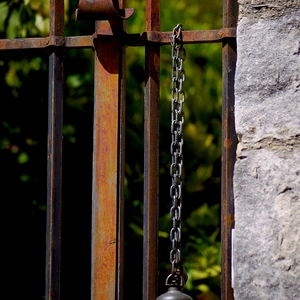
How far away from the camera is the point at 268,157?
1.30 metres

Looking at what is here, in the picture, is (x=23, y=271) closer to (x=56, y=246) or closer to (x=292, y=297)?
(x=56, y=246)

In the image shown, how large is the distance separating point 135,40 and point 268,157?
467 mm

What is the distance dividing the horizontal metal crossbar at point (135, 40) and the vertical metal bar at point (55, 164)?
25 millimetres

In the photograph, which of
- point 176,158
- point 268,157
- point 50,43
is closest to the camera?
point 268,157

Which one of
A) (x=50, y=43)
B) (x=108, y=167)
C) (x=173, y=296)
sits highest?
(x=50, y=43)

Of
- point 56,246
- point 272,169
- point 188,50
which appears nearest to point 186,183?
point 188,50

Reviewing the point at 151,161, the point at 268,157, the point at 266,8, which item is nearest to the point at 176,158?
the point at 151,161

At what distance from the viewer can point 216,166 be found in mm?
2967

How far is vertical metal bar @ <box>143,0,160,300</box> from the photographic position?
1529 millimetres

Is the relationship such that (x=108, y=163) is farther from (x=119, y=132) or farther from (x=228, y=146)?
(x=228, y=146)

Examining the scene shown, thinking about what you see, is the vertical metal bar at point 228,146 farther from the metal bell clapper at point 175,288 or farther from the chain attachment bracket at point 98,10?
the chain attachment bracket at point 98,10

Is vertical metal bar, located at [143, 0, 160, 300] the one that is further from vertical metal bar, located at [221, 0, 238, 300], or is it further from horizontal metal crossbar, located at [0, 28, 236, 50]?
vertical metal bar, located at [221, 0, 238, 300]

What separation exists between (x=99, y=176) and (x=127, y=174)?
43.9 inches

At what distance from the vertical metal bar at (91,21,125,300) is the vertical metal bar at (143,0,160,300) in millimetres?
64
